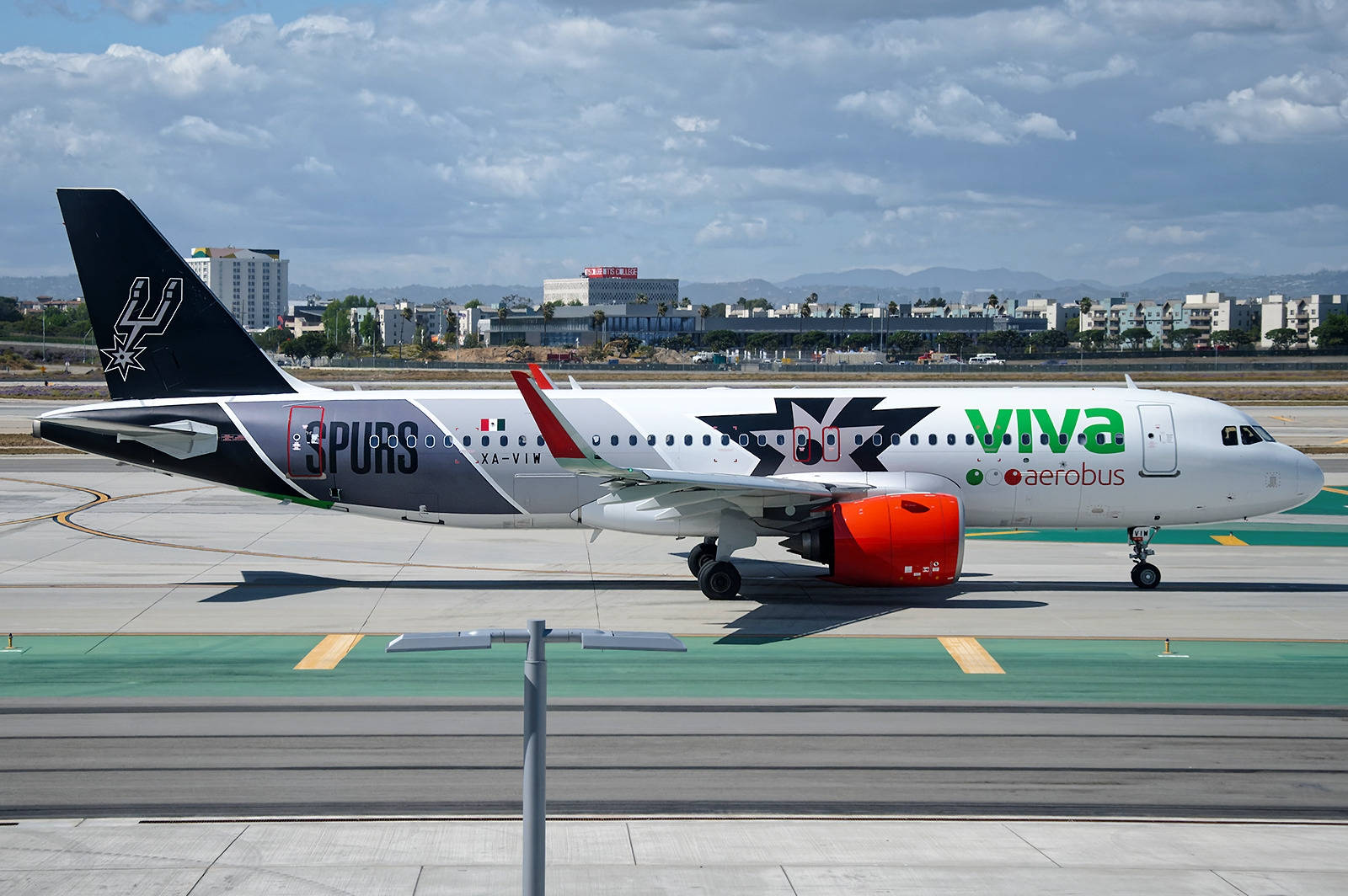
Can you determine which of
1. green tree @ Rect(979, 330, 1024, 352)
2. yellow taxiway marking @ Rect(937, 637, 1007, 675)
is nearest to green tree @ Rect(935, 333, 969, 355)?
green tree @ Rect(979, 330, 1024, 352)

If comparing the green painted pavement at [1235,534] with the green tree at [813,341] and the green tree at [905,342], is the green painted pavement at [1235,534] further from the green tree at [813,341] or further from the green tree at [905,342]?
the green tree at [813,341]

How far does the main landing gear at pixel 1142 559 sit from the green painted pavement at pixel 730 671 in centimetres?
471

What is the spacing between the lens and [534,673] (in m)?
7.66

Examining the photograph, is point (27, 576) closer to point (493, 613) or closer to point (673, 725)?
point (493, 613)

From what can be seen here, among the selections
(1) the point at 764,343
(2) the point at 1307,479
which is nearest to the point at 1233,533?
(2) the point at 1307,479

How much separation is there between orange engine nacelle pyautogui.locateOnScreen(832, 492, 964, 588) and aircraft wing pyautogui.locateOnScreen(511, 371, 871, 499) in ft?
4.03

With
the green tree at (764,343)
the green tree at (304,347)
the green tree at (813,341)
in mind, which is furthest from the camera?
the green tree at (764,343)

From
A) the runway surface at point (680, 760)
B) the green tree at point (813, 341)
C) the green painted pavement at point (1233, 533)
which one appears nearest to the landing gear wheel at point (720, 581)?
the runway surface at point (680, 760)

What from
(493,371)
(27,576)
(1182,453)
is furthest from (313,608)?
(493,371)

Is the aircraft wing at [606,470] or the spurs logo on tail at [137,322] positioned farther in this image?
the spurs logo on tail at [137,322]

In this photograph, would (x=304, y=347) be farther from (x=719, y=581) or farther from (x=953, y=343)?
(x=719, y=581)

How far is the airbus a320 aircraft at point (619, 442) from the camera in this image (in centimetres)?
2534

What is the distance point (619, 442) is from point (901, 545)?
6657 millimetres

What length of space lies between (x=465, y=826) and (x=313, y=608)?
11929 millimetres
